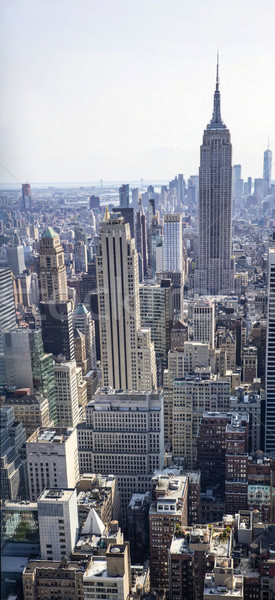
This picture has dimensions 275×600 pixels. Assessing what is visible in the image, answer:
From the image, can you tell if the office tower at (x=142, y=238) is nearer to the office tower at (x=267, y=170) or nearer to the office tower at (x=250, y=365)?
the office tower at (x=267, y=170)

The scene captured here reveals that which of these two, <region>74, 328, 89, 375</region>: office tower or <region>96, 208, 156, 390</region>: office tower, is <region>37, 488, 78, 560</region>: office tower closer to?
<region>96, 208, 156, 390</region>: office tower

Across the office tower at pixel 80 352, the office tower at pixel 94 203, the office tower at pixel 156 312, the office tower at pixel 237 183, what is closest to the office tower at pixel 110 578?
the office tower at pixel 94 203

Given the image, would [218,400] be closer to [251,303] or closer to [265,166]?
[265,166]

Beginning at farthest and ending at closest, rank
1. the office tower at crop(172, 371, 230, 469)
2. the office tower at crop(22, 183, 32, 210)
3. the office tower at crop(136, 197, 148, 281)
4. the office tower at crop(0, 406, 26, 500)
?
the office tower at crop(136, 197, 148, 281)
the office tower at crop(172, 371, 230, 469)
the office tower at crop(0, 406, 26, 500)
the office tower at crop(22, 183, 32, 210)

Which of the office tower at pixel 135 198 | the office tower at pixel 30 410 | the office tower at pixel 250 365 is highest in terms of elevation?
the office tower at pixel 135 198

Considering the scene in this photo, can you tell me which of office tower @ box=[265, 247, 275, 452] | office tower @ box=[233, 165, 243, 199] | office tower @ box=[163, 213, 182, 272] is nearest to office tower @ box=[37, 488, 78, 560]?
office tower @ box=[265, 247, 275, 452]

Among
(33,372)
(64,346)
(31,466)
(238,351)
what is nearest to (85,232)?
(64,346)

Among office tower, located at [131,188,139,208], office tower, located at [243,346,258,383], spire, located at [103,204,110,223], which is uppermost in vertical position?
office tower, located at [131,188,139,208]
